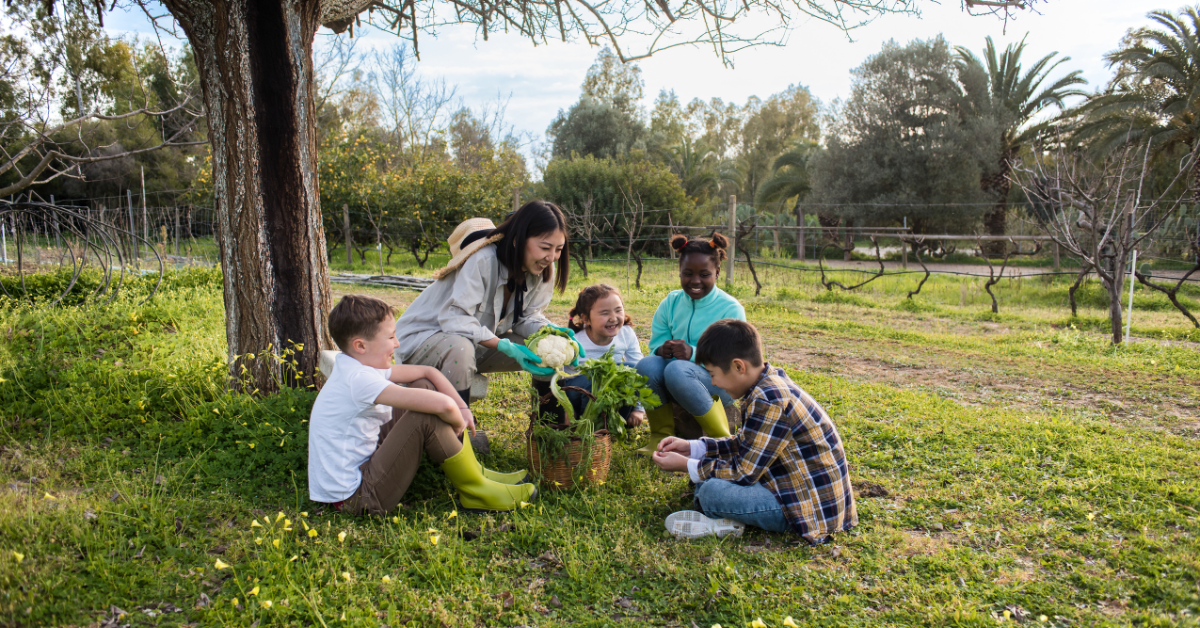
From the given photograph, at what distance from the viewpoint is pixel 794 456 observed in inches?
108

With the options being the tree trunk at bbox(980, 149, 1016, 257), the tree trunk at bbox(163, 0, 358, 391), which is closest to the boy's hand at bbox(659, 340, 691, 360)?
the tree trunk at bbox(163, 0, 358, 391)

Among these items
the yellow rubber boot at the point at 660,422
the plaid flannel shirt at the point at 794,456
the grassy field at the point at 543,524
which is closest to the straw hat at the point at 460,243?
the grassy field at the point at 543,524

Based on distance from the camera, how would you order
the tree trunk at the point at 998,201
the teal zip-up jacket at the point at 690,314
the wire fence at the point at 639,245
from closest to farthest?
the teal zip-up jacket at the point at 690,314, the wire fence at the point at 639,245, the tree trunk at the point at 998,201

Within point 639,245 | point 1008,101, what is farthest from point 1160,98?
point 639,245

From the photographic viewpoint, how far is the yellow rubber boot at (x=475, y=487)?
296 cm

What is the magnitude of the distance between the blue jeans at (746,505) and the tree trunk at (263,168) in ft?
8.31

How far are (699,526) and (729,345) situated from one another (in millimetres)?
762

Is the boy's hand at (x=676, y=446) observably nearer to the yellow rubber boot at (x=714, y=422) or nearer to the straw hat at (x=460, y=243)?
the yellow rubber boot at (x=714, y=422)

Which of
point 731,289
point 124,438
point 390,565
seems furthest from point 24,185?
point 731,289

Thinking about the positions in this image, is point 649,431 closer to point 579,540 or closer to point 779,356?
point 579,540

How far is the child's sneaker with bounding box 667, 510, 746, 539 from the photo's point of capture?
2.84m

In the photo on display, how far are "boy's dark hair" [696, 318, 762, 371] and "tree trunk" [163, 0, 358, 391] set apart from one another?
2.49 meters

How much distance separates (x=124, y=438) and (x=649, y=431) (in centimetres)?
295

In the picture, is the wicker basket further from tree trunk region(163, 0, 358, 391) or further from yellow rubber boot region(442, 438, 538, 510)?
tree trunk region(163, 0, 358, 391)
